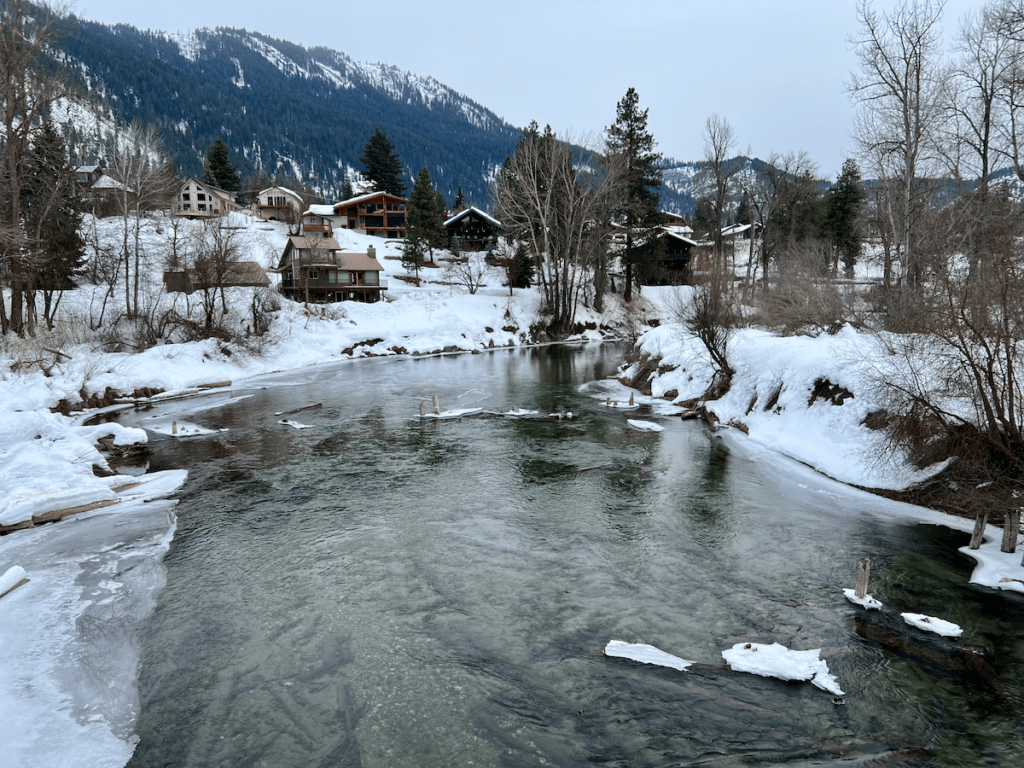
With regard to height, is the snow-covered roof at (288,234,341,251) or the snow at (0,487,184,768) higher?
the snow-covered roof at (288,234,341,251)

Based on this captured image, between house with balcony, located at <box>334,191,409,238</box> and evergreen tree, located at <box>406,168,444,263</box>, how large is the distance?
12245 millimetres

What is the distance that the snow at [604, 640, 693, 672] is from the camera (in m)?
7.33

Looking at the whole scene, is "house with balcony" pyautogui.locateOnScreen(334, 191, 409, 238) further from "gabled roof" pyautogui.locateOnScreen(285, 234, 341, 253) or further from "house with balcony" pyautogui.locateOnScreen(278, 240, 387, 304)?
"gabled roof" pyautogui.locateOnScreen(285, 234, 341, 253)

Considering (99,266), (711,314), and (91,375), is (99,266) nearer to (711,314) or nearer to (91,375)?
(91,375)

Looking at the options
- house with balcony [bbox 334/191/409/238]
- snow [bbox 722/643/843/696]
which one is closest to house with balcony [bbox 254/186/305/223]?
house with balcony [bbox 334/191/409/238]

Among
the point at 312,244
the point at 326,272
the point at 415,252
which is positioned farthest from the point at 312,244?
the point at 415,252

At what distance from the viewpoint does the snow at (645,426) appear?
1980 cm

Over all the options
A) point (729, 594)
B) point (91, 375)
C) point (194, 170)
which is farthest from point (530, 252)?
point (194, 170)

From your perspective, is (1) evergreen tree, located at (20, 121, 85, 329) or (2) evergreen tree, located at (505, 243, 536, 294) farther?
(2) evergreen tree, located at (505, 243, 536, 294)

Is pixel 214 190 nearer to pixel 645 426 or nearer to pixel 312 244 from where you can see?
pixel 312 244

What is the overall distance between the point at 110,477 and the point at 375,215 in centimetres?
6872

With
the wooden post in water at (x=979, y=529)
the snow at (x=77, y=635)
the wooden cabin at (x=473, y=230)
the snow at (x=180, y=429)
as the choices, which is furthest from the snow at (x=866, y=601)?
the wooden cabin at (x=473, y=230)

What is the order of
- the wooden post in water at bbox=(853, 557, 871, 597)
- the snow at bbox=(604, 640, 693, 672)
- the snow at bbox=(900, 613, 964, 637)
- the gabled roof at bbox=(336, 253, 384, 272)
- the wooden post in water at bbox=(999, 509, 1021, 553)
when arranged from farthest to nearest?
the gabled roof at bbox=(336, 253, 384, 272), the wooden post in water at bbox=(999, 509, 1021, 553), the wooden post in water at bbox=(853, 557, 871, 597), the snow at bbox=(900, 613, 964, 637), the snow at bbox=(604, 640, 693, 672)

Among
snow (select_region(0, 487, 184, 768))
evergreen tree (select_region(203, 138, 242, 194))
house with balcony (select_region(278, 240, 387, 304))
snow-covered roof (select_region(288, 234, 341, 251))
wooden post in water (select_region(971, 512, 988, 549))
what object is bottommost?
snow (select_region(0, 487, 184, 768))
